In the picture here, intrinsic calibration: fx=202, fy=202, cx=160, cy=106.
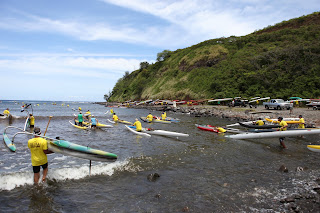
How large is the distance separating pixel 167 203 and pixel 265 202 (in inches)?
137

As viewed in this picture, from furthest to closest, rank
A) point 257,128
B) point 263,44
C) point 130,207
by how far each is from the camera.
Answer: point 263,44 → point 257,128 → point 130,207

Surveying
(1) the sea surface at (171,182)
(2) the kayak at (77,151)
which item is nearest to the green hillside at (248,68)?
(1) the sea surface at (171,182)

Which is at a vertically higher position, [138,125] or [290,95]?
[290,95]

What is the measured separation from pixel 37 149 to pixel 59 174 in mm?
2589

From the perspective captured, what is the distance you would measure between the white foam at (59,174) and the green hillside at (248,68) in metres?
41.2

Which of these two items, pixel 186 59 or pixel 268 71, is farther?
pixel 186 59

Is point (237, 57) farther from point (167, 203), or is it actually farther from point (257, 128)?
point (167, 203)

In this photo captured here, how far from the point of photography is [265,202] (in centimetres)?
718

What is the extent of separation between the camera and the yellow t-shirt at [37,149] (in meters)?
7.84

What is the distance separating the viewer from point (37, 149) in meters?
7.91

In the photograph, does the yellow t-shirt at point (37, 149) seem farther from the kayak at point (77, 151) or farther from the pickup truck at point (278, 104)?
the pickup truck at point (278, 104)

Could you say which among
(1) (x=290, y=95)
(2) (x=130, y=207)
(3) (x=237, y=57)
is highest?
(3) (x=237, y=57)

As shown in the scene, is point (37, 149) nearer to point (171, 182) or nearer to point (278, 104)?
point (171, 182)

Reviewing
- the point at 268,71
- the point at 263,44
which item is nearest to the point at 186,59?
the point at 263,44
